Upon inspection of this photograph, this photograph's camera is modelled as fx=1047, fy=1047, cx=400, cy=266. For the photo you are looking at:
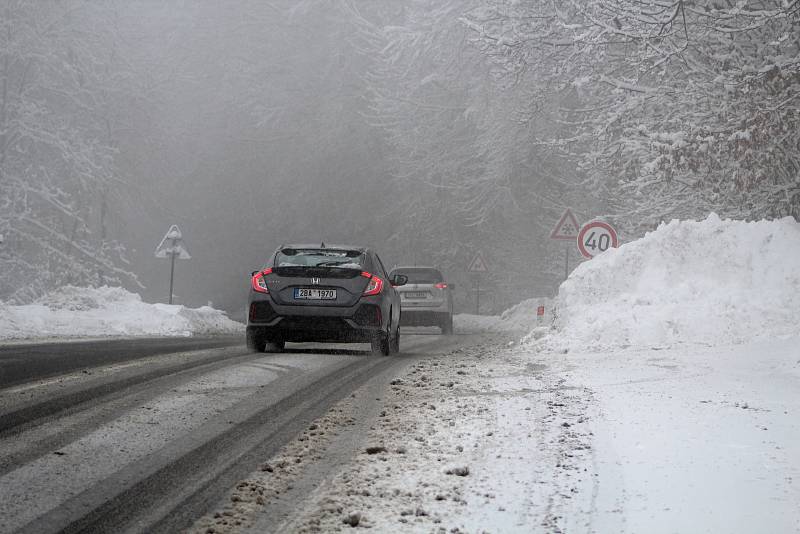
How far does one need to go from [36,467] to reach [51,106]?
35475 mm

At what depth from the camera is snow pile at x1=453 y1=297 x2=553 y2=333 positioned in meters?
31.5

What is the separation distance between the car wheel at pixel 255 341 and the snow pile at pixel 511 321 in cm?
1578

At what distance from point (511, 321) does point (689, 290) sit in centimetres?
1846

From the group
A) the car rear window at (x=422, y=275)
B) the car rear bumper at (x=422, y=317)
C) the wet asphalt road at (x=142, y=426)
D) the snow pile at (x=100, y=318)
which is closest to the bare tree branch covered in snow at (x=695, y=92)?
the car rear window at (x=422, y=275)

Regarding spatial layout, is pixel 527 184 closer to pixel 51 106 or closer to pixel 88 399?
pixel 51 106

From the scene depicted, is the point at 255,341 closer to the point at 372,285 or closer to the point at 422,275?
the point at 372,285

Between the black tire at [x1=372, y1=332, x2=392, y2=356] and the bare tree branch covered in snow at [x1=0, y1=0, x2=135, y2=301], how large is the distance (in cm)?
2271

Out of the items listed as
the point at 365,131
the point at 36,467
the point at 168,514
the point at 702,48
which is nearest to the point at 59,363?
the point at 36,467

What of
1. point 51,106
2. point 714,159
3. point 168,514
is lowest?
point 168,514

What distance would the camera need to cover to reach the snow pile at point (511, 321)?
31495 mm

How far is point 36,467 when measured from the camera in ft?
19.7

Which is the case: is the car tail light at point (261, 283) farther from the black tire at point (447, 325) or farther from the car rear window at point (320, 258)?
the black tire at point (447, 325)

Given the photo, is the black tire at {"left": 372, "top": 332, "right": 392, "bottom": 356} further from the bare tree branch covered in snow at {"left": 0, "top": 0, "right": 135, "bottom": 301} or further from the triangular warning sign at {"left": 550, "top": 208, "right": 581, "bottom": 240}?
the bare tree branch covered in snow at {"left": 0, "top": 0, "right": 135, "bottom": 301}

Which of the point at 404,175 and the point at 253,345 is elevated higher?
the point at 404,175
